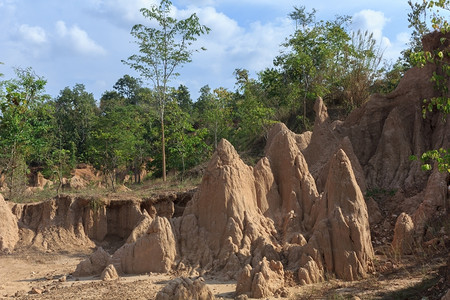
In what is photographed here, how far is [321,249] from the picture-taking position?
36.1 ft

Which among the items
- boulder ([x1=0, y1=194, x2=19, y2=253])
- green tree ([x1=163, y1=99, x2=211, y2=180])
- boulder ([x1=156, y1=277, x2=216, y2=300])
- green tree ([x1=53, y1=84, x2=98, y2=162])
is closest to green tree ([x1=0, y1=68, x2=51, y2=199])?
boulder ([x1=0, y1=194, x2=19, y2=253])

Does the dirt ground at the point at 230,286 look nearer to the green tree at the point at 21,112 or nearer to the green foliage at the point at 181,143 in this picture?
the green tree at the point at 21,112

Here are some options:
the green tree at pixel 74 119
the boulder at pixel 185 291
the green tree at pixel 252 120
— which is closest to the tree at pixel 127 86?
the green tree at pixel 74 119

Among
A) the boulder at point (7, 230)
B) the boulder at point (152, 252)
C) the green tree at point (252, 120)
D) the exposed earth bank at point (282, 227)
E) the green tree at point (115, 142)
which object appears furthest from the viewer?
the green tree at point (115, 142)

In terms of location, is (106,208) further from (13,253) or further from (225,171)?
(225,171)

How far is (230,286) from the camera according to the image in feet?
36.4

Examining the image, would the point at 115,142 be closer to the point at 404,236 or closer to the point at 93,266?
the point at 93,266

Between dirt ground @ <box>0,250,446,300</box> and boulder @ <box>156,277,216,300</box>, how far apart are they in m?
0.76

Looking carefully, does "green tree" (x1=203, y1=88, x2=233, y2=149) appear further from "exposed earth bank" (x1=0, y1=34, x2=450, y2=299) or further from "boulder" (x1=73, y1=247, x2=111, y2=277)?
"boulder" (x1=73, y1=247, x2=111, y2=277)

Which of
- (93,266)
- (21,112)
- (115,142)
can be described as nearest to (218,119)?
(115,142)

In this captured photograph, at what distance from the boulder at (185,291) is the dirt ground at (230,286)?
2.49 ft

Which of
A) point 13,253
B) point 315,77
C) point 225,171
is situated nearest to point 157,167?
point 315,77

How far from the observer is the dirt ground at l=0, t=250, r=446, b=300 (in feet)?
30.9

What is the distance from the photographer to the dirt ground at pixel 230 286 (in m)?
9.41
